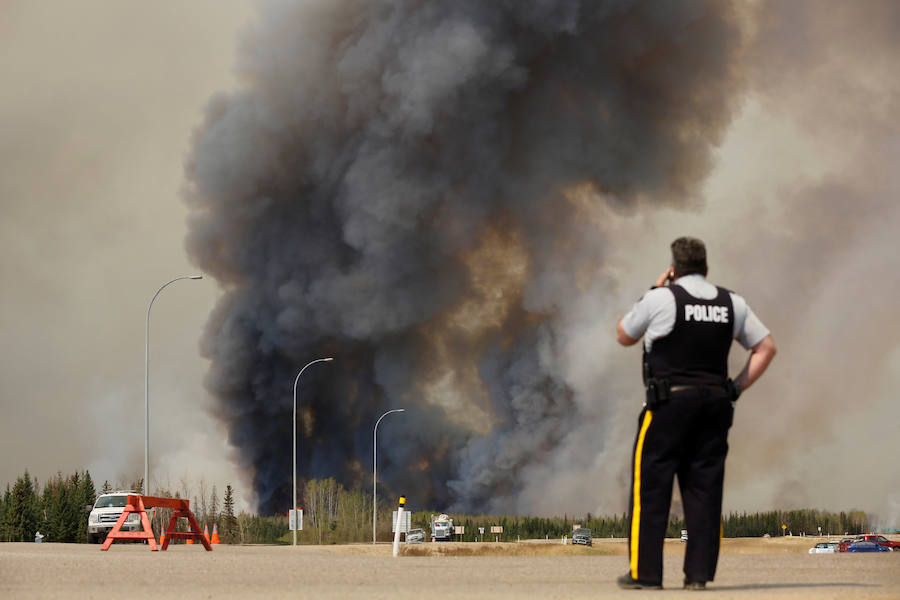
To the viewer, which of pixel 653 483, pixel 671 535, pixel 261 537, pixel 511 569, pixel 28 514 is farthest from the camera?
pixel 671 535

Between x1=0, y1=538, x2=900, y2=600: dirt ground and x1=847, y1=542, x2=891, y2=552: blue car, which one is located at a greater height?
x1=0, y1=538, x2=900, y2=600: dirt ground

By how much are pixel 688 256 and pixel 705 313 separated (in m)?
0.40

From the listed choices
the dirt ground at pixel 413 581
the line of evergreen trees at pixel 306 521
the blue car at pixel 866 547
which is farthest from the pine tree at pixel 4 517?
the dirt ground at pixel 413 581

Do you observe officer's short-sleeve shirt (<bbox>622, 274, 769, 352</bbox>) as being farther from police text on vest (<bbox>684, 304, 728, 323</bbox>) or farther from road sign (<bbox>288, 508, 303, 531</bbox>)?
road sign (<bbox>288, 508, 303, 531</bbox>)

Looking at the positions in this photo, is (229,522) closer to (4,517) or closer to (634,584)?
(4,517)

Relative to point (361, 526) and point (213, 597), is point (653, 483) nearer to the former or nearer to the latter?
point (213, 597)

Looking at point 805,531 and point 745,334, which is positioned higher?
point 745,334

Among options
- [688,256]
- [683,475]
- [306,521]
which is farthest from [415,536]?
[688,256]

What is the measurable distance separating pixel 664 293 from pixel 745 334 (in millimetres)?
647

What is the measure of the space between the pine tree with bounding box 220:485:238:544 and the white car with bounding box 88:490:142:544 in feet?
103

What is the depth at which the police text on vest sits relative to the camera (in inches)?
302

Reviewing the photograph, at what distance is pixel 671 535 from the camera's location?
81312mm

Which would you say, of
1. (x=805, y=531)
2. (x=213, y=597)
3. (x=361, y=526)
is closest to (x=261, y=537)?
(x=361, y=526)

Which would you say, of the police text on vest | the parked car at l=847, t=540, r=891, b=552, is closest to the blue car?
the parked car at l=847, t=540, r=891, b=552
